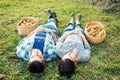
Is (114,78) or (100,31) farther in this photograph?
(100,31)

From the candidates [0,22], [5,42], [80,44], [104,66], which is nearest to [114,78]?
[104,66]

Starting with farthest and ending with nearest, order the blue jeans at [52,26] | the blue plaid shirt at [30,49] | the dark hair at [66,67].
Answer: the blue jeans at [52,26]
the blue plaid shirt at [30,49]
the dark hair at [66,67]

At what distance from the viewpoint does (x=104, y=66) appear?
5445mm

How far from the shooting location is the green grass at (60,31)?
5.25 m

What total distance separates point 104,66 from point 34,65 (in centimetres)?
133

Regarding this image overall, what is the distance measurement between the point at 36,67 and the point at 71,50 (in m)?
0.83

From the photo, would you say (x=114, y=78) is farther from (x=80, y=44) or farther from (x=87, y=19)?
(x=87, y=19)

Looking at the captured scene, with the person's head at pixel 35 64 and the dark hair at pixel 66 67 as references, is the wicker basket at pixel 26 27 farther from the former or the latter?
the dark hair at pixel 66 67

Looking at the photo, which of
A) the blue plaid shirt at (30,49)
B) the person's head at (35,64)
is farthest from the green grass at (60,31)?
the person's head at (35,64)

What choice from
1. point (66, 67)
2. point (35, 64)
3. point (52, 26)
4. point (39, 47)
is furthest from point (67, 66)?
point (52, 26)

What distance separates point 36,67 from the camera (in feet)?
16.1

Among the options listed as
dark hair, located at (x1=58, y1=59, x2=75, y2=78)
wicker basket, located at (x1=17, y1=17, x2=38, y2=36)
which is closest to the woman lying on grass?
dark hair, located at (x1=58, y1=59, x2=75, y2=78)

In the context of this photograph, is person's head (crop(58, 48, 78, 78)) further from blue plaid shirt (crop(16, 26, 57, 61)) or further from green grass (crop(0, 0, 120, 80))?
blue plaid shirt (crop(16, 26, 57, 61))

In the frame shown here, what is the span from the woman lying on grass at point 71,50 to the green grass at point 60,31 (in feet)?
0.56
